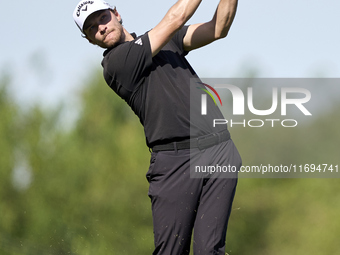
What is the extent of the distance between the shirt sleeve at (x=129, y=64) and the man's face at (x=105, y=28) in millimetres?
110

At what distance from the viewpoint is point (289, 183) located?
33375mm

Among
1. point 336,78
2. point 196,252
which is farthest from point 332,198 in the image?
point 196,252

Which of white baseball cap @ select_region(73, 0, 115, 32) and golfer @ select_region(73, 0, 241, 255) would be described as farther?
white baseball cap @ select_region(73, 0, 115, 32)

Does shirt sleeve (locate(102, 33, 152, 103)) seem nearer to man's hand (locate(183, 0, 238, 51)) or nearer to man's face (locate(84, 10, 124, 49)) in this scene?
man's face (locate(84, 10, 124, 49))

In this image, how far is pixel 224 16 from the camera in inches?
179

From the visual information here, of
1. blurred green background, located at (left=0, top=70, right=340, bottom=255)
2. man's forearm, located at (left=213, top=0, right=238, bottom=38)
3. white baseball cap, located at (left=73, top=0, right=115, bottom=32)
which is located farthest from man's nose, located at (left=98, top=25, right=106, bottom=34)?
blurred green background, located at (left=0, top=70, right=340, bottom=255)

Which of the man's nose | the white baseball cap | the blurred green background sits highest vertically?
the white baseball cap

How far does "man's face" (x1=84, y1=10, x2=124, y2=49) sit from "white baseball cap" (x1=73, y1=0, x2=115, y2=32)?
4 cm

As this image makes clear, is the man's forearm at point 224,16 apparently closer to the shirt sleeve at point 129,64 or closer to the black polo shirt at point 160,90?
the black polo shirt at point 160,90

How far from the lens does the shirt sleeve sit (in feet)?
14.5

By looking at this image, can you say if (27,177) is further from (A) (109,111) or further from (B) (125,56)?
(B) (125,56)

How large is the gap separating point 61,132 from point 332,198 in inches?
623

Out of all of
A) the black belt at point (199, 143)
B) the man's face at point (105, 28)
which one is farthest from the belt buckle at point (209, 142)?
the man's face at point (105, 28)

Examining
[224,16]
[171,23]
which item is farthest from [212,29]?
[171,23]
